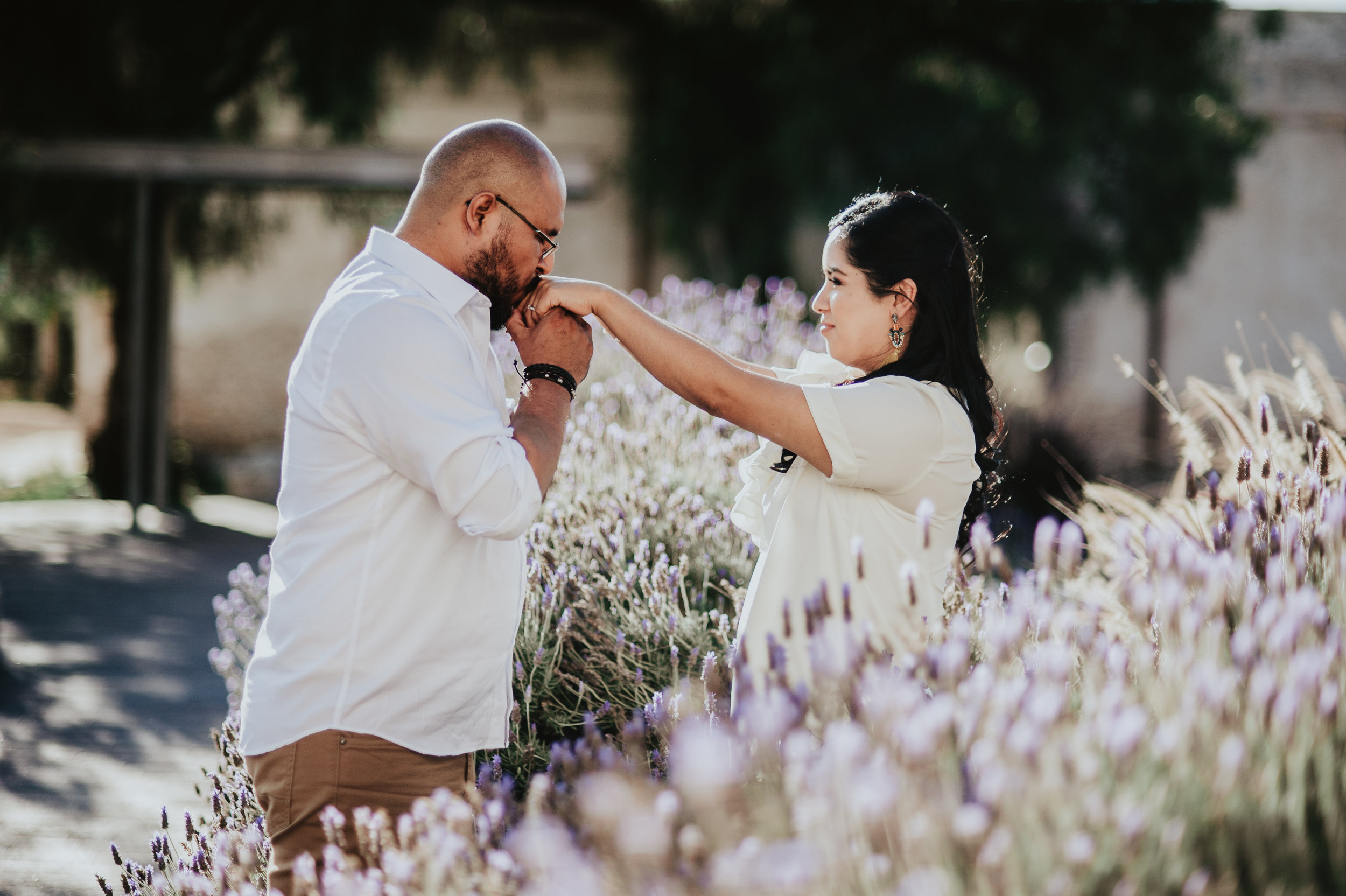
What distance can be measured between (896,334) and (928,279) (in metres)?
0.13

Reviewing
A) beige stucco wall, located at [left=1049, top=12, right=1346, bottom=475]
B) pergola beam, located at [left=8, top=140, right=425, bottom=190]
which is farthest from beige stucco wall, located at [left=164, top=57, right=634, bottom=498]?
beige stucco wall, located at [left=1049, top=12, right=1346, bottom=475]

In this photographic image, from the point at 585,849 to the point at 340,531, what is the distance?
77cm

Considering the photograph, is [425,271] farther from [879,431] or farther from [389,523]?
[879,431]

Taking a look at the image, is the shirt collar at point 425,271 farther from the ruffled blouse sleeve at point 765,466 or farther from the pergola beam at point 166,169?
the pergola beam at point 166,169

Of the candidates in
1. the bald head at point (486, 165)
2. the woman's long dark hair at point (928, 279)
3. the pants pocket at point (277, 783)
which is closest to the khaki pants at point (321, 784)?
the pants pocket at point (277, 783)

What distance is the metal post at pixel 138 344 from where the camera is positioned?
916cm

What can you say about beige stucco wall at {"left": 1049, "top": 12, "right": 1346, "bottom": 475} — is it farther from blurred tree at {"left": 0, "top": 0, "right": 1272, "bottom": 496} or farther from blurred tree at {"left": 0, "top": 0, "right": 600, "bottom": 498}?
blurred tree at {"left": 0, "top": 0, "right": 600, "bottom": 498}

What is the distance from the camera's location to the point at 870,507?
220 cm

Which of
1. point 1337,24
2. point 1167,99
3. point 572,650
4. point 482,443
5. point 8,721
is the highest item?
point 1337,24

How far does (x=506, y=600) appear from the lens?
2158 millimetres

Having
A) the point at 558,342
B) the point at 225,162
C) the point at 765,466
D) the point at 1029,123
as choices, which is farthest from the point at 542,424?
the point at 1029,123

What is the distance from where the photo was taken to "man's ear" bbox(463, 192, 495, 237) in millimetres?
2164

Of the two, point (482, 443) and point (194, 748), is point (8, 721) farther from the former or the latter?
point (482, 443)

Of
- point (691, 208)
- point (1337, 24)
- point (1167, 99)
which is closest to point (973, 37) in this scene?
point (1167, 99)
